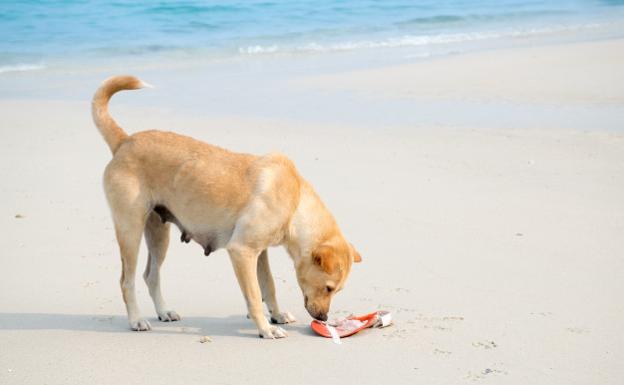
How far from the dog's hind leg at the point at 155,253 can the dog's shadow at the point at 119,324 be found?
0.49ft

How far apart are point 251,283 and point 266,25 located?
2243cm

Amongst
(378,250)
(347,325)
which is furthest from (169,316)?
(378,250)

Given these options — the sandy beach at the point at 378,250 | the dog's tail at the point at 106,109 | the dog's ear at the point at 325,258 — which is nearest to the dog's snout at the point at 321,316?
the sandy beach at the point at 378,250

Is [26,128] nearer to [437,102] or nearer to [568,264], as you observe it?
[437,102]

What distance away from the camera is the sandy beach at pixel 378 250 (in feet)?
16.4

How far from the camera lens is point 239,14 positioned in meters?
29.8

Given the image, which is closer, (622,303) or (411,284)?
(622,303)

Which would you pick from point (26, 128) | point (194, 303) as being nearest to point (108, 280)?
point (194, 303)

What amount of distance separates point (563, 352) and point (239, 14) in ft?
85.3

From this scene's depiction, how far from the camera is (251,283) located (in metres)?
5.44

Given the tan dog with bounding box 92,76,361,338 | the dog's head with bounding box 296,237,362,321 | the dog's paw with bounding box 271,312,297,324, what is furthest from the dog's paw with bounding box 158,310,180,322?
the dog's head with bounding box 296,237,362,321

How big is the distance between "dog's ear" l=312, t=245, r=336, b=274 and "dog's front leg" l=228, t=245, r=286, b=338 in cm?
36

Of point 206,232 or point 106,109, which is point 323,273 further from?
point 106,109

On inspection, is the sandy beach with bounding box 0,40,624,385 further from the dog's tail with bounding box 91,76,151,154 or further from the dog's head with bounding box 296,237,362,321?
the dog's tail with bounding box 91,76,151,154
